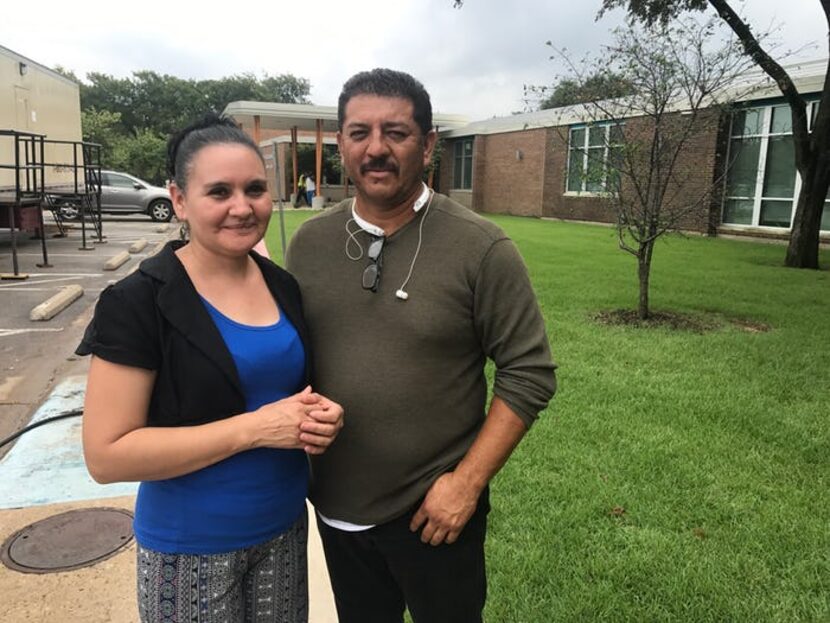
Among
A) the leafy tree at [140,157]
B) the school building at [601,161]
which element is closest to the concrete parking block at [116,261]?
the school building at [601,161]

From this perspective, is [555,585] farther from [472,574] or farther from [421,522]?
[421,522]

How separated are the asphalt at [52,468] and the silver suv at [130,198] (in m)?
12.4

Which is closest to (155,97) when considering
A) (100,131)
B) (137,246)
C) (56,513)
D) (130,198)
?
(100,131)

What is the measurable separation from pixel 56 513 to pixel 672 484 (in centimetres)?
323

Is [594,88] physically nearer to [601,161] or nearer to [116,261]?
[601,161]

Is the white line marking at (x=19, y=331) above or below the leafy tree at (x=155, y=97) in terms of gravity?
below

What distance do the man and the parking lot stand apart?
3.43 m

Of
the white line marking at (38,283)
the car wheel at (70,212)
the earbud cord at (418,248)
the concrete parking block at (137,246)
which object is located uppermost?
the earbud cord at (418,248)

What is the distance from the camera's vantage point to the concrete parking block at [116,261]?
11.2m

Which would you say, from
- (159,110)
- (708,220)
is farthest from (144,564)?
(159,110)

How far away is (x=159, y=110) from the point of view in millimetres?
64250

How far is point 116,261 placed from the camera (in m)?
11.6

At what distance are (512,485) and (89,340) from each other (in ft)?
8.95

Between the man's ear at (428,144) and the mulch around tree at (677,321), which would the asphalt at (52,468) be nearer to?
the man's ear at (428,144)
